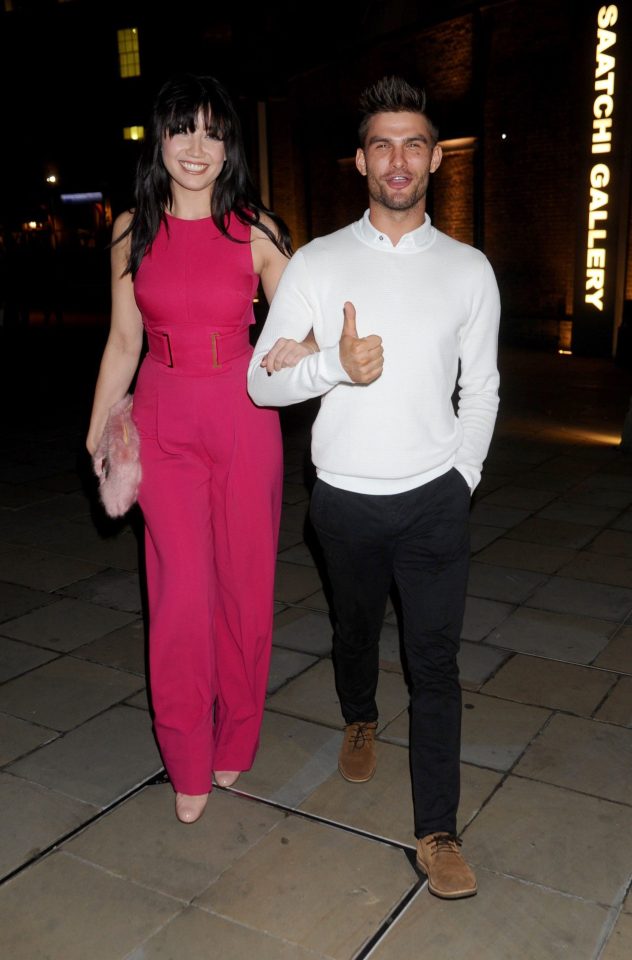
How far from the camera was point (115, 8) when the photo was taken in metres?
25.2

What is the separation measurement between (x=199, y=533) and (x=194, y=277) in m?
0.76

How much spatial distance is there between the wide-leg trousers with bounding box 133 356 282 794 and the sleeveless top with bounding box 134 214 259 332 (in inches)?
6.3

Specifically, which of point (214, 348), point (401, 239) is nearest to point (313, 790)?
point (214, 348)

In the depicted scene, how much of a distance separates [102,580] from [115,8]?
82.3 feet

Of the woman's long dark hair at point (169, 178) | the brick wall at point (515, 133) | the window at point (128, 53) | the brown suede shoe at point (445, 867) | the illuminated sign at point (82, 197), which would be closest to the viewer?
the brown suede shoe at point (445, 867)

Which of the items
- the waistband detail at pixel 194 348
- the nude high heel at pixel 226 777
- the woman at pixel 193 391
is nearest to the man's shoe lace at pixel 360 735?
the nude high heel at pixel 226 777

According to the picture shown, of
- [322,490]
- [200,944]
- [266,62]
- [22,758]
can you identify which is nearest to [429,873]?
[200,944]

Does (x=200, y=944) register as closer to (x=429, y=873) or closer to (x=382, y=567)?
(x=429, y=873)

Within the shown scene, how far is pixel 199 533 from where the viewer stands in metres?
2.66

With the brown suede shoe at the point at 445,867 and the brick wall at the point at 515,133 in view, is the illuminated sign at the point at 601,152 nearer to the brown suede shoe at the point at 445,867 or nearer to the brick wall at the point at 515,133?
the brick wall at the point at 515,133

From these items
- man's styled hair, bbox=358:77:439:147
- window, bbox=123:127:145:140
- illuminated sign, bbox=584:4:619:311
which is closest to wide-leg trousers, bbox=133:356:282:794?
man's styled hair, bbox=358:77:439:147

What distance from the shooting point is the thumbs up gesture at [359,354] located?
79.0 inches

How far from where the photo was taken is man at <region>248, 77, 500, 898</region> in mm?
2295

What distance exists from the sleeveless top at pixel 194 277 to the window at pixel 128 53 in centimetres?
2570
